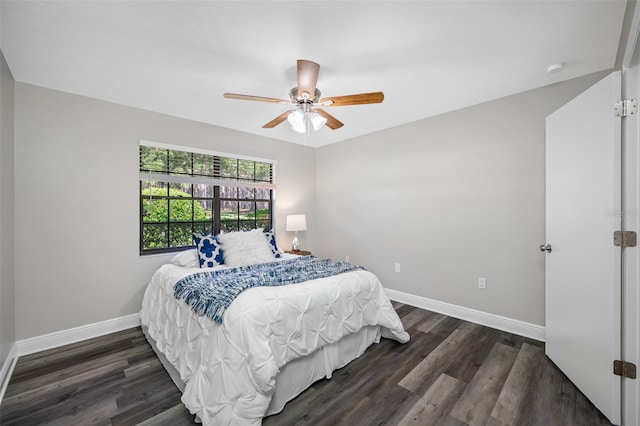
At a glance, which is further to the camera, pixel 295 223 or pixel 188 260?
pixel 295 223

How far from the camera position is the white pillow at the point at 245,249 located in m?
2.93

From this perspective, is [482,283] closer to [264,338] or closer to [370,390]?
[370,390]

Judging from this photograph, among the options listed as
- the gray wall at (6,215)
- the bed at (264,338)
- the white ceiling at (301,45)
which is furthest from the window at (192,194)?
the gray wall at (6,215)


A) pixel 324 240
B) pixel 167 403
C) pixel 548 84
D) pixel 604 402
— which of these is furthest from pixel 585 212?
pixel 324 240

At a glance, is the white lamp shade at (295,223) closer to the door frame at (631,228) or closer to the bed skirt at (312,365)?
the bed skirt at (312,365)

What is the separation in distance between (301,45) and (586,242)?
7.77 ft

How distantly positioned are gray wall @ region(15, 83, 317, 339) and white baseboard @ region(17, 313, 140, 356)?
6 cm

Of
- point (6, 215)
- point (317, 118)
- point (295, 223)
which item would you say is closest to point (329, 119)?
point (317, 118)

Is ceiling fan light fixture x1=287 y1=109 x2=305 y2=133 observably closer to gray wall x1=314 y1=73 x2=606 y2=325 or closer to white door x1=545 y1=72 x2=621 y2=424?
gray wall x1=314 y1=73 x2=606 y2=325

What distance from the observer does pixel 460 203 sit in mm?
3092

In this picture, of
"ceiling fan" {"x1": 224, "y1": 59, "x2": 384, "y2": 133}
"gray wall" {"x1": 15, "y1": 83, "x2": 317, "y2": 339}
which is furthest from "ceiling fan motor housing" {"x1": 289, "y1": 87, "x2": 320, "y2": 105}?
"gray wall" {"x1": 15, "y1": 83, "x2": 317, "y2": 339}

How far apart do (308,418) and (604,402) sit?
71.3 inches

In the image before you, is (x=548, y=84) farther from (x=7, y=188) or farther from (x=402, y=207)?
(x=7, y=188)

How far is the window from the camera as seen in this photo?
3.12 meters
